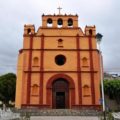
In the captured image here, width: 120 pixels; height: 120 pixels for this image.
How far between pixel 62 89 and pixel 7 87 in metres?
18.1

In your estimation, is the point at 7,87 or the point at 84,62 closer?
the point at 84,62

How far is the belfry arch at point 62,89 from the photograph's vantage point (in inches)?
1092

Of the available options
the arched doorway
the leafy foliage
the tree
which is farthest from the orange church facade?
the tree

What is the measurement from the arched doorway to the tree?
17228 mm

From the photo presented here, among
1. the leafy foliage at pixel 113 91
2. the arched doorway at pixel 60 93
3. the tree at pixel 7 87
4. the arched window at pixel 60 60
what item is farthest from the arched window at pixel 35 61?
the tree at pixel 7 87

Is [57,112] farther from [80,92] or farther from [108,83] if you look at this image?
[108,83]

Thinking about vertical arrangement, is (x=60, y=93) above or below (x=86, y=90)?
below

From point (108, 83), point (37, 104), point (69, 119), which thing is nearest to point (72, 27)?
point (108, 83)

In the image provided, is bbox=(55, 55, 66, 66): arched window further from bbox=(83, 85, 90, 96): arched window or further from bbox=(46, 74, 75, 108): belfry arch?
bbox=(83, 85, 90, 96): arched window

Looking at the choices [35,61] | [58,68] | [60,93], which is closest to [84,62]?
[58,68]

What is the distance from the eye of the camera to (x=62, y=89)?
1126 inches

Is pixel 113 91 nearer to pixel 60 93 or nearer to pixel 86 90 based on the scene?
pixel 86 90

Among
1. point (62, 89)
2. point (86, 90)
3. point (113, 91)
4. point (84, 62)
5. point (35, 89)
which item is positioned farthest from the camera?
point (113, 91)

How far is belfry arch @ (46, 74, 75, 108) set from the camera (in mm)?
27734
